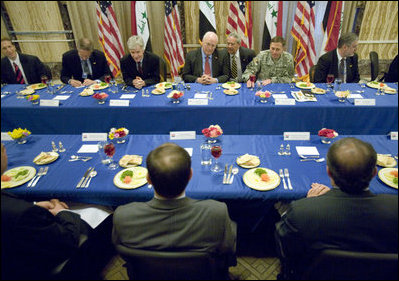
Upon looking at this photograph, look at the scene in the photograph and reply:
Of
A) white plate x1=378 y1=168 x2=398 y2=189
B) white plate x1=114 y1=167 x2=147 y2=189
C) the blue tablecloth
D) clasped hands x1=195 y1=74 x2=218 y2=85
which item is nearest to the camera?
white plate x1=378 y1=168 x2=398 y2=189

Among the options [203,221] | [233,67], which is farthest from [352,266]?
[233,67]

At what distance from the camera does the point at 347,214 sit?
49.6 inches

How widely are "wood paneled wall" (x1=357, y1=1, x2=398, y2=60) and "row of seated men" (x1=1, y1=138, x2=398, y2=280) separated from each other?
5.68 m

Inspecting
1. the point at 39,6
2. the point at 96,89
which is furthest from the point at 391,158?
the point at 39,6

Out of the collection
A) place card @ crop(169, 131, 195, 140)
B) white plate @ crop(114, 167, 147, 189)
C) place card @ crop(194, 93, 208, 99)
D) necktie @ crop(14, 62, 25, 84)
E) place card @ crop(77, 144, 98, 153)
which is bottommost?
white plate @ crop(114, 167, 147, 189)

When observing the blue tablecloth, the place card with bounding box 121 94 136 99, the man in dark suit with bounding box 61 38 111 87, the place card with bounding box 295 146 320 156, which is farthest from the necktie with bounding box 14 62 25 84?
the place card with bounding box 295 146 320 156

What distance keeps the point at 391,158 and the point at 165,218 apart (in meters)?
1.91

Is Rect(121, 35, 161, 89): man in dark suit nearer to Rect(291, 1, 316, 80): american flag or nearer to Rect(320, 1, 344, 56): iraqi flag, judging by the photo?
Rect(291, 1, 316, 80): american flag

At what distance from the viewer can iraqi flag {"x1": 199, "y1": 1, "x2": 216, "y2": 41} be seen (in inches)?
207

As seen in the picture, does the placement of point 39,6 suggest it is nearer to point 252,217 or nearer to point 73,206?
point 73,206

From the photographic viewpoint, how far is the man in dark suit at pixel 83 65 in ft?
14.0

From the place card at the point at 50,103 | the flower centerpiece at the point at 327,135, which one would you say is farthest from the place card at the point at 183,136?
the place card at the point at 50,103

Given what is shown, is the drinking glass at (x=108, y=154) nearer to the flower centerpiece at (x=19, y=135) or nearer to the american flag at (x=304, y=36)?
the flower centerpiece at (x=19, y=135)

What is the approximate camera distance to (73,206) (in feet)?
6.62
